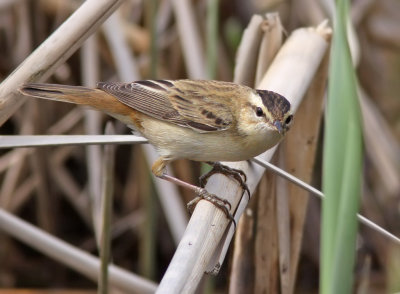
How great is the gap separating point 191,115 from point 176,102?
0.12m

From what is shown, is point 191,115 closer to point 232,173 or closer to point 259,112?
point 259,112

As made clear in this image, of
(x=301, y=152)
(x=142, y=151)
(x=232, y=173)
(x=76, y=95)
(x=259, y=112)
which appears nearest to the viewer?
(x=232, y=173)

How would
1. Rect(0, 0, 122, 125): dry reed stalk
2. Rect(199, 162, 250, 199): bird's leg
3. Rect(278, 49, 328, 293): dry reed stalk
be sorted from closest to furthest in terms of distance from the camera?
Rect(0, 0, 122, 125): dry reed stalk, Rect(199, 162, 250, 199): bird's leg, Rect(278, 49, 328, 293): dry reed stalk

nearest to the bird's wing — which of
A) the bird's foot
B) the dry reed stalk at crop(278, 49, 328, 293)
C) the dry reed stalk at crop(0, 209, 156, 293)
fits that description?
the dry reed stalk at crop(278, 49, 328, 293)

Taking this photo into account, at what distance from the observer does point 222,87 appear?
2992 millimetres

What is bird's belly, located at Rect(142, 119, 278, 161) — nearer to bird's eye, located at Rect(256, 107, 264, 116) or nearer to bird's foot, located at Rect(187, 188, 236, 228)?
bird's eye, located at Rect(256, 107, 264, 116)

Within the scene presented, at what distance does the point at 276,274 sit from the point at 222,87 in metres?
0.86

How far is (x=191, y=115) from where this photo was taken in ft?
9.75

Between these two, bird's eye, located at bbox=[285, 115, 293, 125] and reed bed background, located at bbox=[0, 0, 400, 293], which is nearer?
bird's eye, located at bbox=[285, 115, 293, 125]

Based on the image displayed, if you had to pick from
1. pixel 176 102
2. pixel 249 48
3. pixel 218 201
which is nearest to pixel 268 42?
pixel 249 48

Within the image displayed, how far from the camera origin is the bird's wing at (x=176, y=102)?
9.62ft

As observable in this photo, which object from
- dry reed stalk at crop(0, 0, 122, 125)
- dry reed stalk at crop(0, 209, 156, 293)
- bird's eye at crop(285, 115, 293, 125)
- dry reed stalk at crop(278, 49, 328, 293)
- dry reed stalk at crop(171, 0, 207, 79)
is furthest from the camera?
dry reed stalk at crop(171, 0, 207, 79)

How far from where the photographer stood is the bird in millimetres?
2643

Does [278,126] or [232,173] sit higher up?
[278,126]
